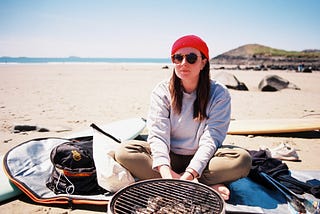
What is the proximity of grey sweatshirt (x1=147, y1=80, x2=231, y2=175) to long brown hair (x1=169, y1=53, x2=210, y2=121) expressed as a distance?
0.17 ft

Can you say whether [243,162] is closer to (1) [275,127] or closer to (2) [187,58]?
(2) [187,58]

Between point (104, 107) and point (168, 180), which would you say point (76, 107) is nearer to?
point (104, 107)

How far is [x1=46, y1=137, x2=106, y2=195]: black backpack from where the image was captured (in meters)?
2.97

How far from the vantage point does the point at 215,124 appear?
2922mm

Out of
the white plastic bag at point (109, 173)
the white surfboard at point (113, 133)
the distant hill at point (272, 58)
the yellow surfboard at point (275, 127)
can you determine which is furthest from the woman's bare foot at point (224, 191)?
the distant hill at point (272, 58)

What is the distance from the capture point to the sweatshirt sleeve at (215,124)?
2805 millimetres

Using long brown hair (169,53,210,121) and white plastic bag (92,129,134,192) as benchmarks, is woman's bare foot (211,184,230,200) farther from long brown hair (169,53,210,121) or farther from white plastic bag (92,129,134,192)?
white plastic bag (92,129,134,192)

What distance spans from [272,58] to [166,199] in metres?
50.7

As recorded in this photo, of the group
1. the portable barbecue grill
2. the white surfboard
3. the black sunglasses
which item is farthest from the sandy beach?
the black sunglasses

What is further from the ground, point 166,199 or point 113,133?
point 166,199

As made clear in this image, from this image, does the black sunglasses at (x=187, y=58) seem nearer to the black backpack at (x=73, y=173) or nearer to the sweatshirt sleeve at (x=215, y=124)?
the sweatshirt sleeve at (x=215, y=124)

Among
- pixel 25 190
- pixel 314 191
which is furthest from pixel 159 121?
pixel 314 191

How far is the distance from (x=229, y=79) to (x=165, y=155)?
11.2 m

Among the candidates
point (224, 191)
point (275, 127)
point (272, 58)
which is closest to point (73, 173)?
point (224, 191)
